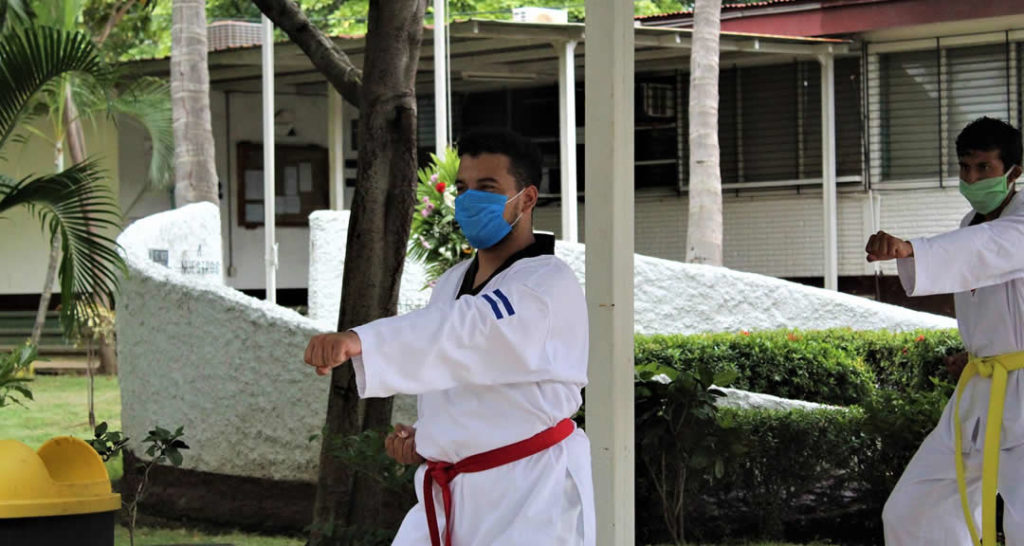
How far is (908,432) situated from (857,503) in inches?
27.7

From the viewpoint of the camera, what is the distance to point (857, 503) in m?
7.83

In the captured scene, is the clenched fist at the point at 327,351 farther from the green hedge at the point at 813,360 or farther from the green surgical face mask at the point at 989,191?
the green hedge at the point at 813,360

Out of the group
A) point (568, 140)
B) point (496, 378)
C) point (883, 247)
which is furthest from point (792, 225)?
point (496, 378)

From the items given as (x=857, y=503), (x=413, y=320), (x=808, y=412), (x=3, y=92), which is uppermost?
(x=3, y=92)

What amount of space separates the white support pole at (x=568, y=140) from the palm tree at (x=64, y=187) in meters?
6.66

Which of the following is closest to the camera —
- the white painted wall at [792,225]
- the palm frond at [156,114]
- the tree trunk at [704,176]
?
the tree trunk at [704,176]

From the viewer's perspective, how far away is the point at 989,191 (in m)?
5.10

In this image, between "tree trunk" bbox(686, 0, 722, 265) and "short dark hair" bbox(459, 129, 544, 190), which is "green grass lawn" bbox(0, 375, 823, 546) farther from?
"tree trunk" bbox(686, 0, 722, 265)

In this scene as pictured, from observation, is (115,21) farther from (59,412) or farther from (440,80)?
(440,80)

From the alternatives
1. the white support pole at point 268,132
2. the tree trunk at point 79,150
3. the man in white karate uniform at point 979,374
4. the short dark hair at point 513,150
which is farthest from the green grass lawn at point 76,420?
the short dark hair at point 513,150

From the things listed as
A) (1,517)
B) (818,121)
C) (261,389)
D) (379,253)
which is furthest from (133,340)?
(818,121)

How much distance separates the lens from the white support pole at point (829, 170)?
16.0 m

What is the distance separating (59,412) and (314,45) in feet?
30.2

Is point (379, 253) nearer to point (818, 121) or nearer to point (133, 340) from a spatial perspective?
point (133, 340)
